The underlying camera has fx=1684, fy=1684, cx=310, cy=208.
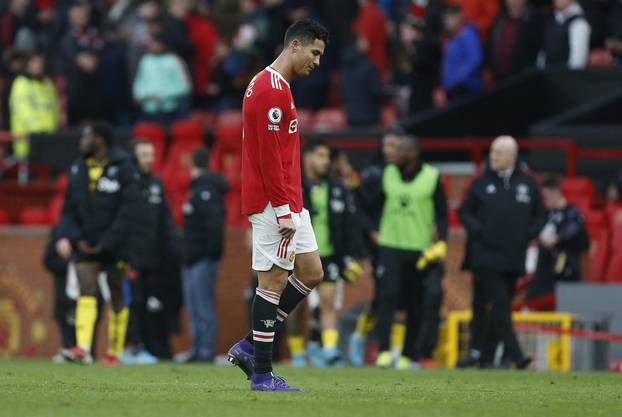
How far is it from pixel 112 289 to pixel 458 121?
301 inches

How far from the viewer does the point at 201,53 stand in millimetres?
26031

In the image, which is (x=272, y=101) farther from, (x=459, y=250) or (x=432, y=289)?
(x=459, y=250)

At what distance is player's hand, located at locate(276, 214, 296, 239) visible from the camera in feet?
35.7

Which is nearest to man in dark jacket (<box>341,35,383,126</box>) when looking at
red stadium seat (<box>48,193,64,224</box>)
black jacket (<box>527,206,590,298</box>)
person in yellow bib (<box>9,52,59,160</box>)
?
red stadium seat (<box>48,193,64,224</box>)

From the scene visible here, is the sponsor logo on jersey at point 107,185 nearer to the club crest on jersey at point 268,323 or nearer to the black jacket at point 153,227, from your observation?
the black jacket at point 153,227

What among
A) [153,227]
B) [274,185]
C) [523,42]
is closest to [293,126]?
[274,185]

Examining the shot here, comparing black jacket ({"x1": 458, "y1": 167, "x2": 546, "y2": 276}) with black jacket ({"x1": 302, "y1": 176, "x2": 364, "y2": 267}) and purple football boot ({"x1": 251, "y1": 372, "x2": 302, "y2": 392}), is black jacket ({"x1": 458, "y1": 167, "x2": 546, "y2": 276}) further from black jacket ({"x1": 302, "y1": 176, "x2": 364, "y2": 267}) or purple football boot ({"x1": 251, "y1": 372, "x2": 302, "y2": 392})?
purple football boot ({"x1": 251, "y1": 372, "x2": 302, "y2": 392})

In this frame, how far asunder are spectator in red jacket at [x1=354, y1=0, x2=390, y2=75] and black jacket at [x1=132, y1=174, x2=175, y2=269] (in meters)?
5.49

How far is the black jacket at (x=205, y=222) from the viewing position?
19.7 meters

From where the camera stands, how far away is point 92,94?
85.1 feet

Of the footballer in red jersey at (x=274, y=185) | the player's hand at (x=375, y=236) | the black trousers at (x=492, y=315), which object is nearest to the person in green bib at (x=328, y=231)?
the player's hand at (x=375, y=236)

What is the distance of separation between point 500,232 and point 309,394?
5.78 meters

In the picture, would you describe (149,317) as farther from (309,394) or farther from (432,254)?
(309,394)

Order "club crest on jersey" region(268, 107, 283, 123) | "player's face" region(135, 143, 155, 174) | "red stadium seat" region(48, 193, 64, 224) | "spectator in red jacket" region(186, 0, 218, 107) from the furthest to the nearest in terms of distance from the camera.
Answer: "spectator in red jacket" region(186, 0, 218, 107)
"red stadium seat" region(48, 193, 64, 224)
"player's face" region(135, 143, 155, 174)
"club crest on jersey" region(268, 107, 283, 123)
